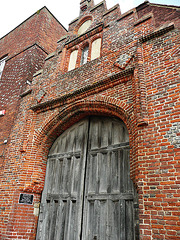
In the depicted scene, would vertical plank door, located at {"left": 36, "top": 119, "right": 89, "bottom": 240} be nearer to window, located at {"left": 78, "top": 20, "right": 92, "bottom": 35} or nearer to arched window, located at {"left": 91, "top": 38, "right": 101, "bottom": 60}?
arched window, located at {"left": 91, "top": 38, "right": 101, "bottom": 60}

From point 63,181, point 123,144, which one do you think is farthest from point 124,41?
point 63,181

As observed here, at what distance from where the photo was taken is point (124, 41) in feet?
16.4

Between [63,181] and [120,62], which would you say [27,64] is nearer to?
[120,62]

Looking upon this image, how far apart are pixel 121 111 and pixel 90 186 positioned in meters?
1.95

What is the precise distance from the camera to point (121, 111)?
13.9 ft

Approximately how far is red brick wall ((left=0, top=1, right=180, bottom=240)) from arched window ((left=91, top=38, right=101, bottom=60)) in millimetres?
257

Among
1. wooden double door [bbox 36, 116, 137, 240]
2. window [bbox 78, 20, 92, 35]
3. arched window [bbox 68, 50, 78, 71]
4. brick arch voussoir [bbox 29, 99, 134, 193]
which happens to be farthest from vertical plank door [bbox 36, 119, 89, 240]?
window [bbox 78, 20, 92, 35]

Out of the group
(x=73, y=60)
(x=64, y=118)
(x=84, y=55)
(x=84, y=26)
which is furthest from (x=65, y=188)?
(x=84, y=26)

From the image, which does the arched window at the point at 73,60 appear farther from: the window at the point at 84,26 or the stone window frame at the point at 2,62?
the stone window frame at the point at 2,62

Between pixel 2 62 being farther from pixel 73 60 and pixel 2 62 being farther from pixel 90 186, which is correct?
pixel 90 186

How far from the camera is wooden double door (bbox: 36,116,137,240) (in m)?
3.94

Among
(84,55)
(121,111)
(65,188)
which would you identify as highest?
(84,55)

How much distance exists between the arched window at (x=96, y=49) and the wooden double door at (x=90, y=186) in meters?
1.92

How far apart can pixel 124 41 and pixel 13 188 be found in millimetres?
4952
